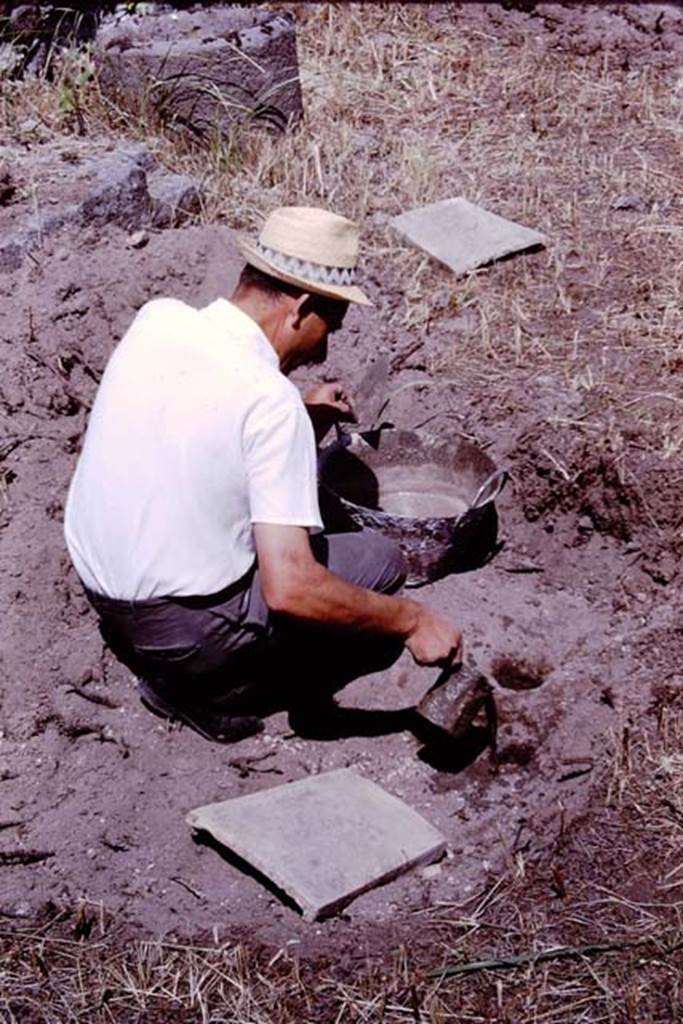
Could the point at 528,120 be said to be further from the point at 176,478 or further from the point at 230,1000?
the point at 230,1000

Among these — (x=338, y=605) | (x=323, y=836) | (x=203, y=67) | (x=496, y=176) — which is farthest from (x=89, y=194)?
(x=323, y=836)

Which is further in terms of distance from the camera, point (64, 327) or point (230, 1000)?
point (64, 327)

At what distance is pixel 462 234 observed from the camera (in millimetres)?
6320

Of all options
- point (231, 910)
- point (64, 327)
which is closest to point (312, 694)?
point (231, 910)

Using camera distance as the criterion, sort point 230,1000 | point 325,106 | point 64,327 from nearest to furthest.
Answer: point 230,1000 < point 64,327 < point 325,106

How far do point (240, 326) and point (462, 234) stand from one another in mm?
3032

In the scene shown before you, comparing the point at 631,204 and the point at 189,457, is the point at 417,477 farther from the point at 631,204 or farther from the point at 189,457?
the point at 631,204

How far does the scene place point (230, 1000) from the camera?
3.16 m

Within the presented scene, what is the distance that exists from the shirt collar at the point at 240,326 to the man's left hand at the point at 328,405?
850 millimetres

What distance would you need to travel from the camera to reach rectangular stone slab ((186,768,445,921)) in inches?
137

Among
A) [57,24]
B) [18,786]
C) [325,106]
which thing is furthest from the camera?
[325,106]

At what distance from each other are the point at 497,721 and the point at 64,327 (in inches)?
97.8

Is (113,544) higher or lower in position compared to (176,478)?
lower

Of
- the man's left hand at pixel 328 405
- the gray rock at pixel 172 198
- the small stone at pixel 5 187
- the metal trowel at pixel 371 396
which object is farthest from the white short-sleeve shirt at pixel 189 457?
the gray rock at pixel 172 198
